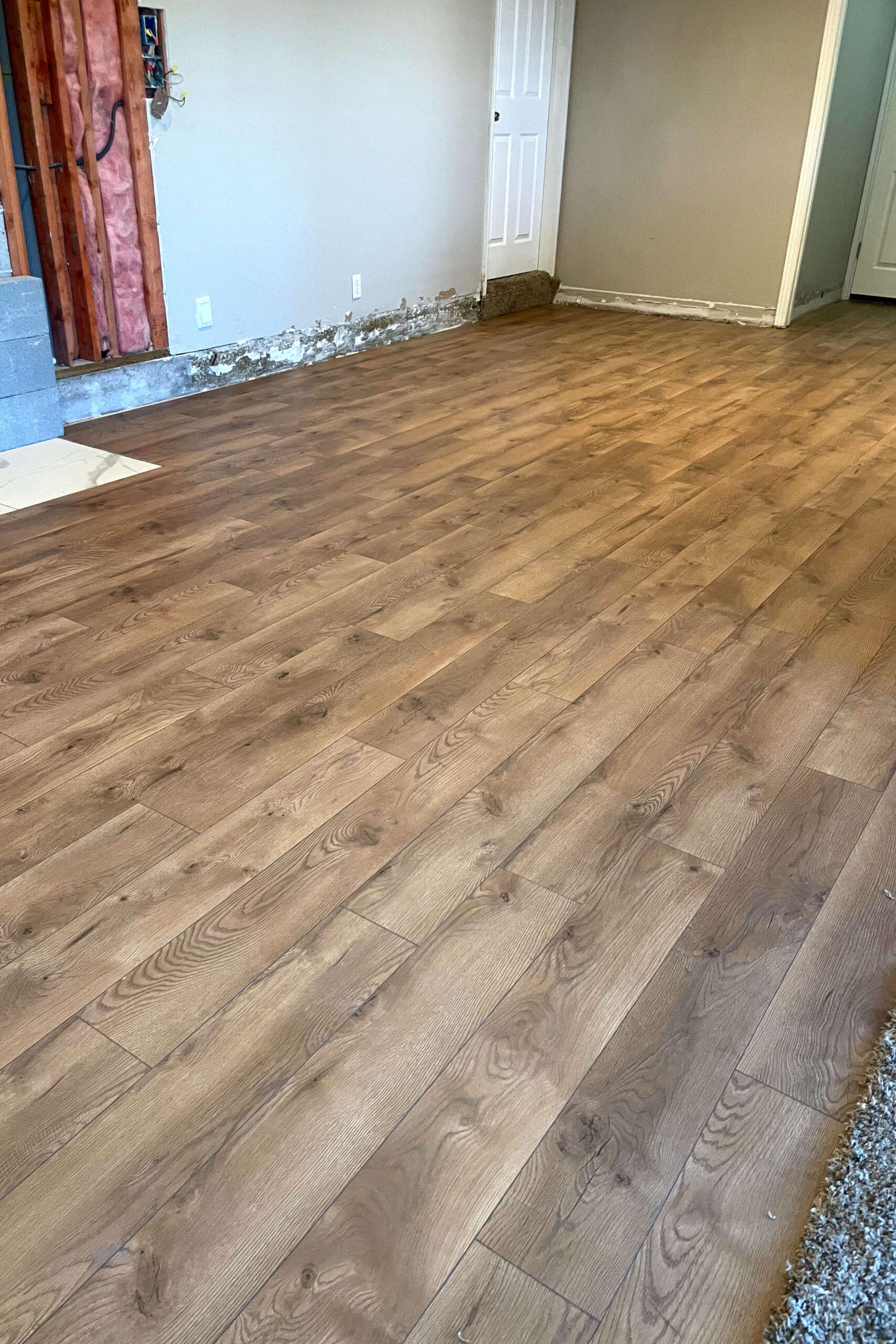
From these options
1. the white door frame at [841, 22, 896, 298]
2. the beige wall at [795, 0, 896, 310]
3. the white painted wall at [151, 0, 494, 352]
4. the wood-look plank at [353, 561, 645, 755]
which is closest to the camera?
the wood-look plank at [353, 561, 645, 755]

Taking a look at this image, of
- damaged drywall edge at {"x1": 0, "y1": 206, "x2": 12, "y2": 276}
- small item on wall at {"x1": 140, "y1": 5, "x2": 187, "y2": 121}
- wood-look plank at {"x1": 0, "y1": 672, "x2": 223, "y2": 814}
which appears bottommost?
wood-look plank at {"x1": 0, "y1": 672, "x2": 223, "y2": 814}

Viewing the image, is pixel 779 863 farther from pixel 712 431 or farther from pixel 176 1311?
pixel 712 431

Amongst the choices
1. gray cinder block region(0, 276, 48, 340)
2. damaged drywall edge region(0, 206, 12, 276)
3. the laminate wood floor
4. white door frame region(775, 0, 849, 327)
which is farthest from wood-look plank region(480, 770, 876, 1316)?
white door frame region(775, 0, 849, 327)

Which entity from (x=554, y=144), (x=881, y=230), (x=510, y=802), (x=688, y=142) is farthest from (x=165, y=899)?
(x=881, y=230)

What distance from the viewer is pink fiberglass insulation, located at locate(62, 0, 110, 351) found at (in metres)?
3.51

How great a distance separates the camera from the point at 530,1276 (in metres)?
1.07

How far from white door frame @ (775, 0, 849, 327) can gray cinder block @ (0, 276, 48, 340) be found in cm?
457

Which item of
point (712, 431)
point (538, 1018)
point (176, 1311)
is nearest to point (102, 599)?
point (538, 1018)

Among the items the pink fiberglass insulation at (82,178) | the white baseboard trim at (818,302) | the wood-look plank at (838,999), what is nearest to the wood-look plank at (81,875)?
the wood-look plank at (838,999)

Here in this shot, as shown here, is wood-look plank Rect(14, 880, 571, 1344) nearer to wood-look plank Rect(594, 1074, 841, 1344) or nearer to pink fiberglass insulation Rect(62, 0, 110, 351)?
wood-look plank Rect(594, 1074, 841, 1344)

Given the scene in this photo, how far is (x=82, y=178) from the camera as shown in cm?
372

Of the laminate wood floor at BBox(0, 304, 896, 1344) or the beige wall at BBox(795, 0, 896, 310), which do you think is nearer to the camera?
the laminate wood floor at BBox(0, 304, 896, 1344)

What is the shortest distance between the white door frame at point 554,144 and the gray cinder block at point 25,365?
3.40m

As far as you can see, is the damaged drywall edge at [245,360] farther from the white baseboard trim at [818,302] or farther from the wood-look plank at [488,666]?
the wood-look plank at [488,666]
